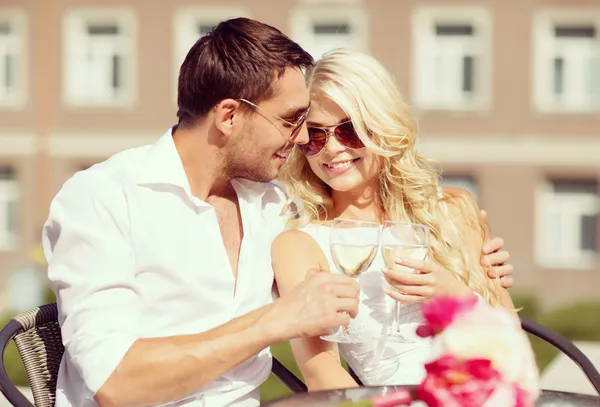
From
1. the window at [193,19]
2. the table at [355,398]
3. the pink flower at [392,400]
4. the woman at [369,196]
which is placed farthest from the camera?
the window at [193,19]

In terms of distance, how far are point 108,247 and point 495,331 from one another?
1.11 m

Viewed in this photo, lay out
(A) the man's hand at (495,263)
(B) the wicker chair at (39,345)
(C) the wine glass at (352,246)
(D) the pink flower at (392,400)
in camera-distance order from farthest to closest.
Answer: (A) the man's hand at (495,263), (B) the wicker chair at (39,345), (C) the wine glass at (352,246), (D) the pink flower at (392,400)

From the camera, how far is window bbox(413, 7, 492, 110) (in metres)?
17.8

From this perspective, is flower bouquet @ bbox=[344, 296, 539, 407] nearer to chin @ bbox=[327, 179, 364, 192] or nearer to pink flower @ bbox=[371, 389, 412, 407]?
pink flower @ bbox=[371, 389, 412, 407]

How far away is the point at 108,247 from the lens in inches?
99.1

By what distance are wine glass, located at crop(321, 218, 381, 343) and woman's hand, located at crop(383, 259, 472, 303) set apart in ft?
0.24

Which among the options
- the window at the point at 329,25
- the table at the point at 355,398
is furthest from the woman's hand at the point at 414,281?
the window at the point at 329,25

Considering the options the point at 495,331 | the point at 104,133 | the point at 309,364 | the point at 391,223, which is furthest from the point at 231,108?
the point at 104,133

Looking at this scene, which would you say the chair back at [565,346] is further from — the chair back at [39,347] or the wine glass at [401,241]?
the chair back at [39,347]

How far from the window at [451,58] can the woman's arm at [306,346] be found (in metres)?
15.2

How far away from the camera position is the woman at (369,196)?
10.8 feet

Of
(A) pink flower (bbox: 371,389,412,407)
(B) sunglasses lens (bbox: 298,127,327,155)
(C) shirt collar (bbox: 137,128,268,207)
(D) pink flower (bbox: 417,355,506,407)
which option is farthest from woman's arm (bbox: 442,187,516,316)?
(D) pink flower (bbox: 417,355,506,407)

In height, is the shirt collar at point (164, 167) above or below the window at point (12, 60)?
below

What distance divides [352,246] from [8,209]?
17.5 metres
